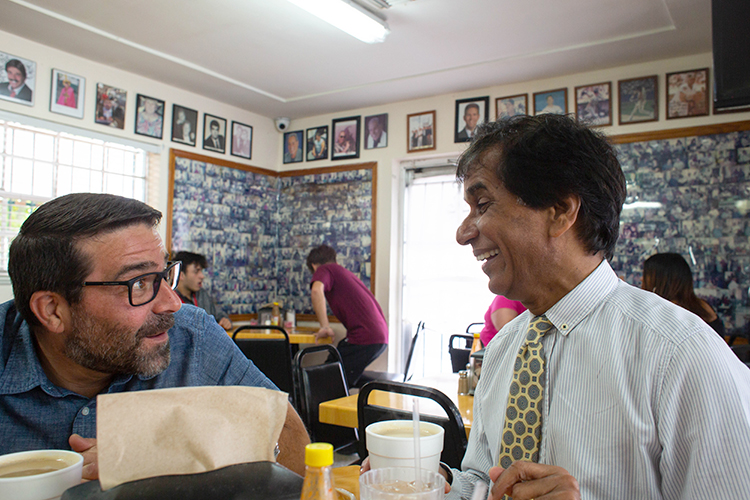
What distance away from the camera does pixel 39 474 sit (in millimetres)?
654

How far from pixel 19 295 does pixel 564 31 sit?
4131 mm

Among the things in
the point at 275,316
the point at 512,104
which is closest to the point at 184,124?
the point at 275,316

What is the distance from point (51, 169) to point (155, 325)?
4.34 m

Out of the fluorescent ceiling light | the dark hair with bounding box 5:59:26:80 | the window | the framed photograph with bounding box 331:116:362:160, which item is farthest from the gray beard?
the framed photograph with bounding box 331:116:362:160

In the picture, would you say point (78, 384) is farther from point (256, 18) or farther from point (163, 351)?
point (256, 18)

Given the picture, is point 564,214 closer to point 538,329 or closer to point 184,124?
point 538,329

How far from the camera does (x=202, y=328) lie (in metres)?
1.38

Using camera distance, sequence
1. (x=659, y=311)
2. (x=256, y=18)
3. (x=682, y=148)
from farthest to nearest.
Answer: (x=682, y=148) → (x=256, y=18) → (x=659, y=311)

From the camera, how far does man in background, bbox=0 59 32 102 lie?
4363 mm

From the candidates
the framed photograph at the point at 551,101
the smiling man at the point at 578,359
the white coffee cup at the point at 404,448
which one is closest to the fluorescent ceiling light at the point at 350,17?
the framed photograph at the point at 551,101

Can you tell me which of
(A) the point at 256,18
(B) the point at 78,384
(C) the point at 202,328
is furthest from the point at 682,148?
(B) the point at 78,384

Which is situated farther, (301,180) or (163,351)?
(301,180)

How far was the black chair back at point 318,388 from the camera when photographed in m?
2.72

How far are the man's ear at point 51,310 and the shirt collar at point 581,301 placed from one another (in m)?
1.07
